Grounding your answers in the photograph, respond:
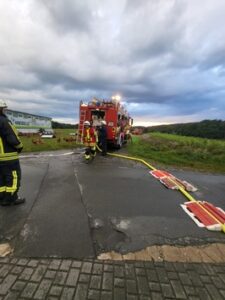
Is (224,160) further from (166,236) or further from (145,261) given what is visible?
(145,261)

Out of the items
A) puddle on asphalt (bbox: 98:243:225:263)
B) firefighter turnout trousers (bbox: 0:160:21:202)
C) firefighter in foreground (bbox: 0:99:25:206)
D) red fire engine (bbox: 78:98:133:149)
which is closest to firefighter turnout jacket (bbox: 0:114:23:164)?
firefighter in foreground (bbox: 0:99:25:206)

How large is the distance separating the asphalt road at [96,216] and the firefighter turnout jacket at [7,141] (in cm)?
104

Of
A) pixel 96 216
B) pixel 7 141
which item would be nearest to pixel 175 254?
pixel 96 216

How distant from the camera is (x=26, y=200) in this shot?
5.04 metres

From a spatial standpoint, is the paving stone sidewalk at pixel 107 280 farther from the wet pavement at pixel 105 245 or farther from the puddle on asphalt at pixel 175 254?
the puddle on asphalt at pixel 175 254

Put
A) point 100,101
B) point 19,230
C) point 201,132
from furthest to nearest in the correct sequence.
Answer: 1. point 201,132
2. point 100,101
3. point 19,230

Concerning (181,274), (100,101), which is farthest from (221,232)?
(100,101)

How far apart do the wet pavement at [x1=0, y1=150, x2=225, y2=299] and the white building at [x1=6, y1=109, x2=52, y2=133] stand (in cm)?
3212

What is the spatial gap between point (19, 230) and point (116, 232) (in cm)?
156

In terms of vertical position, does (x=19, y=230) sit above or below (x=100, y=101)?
below

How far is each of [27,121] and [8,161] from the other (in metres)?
39.2

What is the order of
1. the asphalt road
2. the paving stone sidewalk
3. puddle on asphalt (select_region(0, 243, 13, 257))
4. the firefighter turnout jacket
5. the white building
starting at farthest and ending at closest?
the white building < the firefighter turnout jacket < the asphalt road < puddle on asphalt (select_region(0, 243, 13, 257)) < the paving stone sidewalk

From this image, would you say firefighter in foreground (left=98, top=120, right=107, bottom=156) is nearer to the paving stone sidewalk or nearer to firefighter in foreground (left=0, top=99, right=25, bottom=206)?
firefighter in foreground (left=0, top=99, right=25, bottom=206)

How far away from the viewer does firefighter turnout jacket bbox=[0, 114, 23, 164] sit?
14.7 ft
